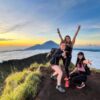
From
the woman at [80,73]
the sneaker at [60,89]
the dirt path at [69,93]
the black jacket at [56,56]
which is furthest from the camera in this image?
A: the woman at [80,73]

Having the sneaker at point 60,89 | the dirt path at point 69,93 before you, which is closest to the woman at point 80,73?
the dirt path at point 69,93

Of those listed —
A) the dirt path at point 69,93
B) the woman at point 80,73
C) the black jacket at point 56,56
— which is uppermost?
the black jacket at point 56,56

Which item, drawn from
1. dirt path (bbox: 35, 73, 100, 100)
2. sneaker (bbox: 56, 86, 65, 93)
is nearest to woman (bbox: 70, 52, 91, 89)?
dirt path (bbox: 35, 73, 100, 100)

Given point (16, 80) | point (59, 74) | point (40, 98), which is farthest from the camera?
point (16, 80)

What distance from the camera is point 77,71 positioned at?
34.2 feet

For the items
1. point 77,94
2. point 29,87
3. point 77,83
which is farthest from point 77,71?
point 29,87

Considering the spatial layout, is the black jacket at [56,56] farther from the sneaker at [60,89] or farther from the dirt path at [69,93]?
the sneaker at [60,89]

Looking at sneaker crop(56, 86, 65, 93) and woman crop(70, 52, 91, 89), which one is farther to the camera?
woman crop(70, 52, 91, 89)

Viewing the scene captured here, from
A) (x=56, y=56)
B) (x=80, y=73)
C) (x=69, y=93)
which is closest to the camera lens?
(x=69, y=93)

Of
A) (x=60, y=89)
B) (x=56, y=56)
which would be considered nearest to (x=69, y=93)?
(x=60, y=89)

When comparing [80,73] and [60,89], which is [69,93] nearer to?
[60,89]

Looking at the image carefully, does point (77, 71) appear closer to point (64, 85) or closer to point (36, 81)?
point (64, 85)

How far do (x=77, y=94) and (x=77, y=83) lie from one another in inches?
28.5

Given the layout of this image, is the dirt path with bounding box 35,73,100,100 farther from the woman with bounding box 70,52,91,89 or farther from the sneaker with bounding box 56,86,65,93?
the woman with bounding box 70,52,91,89
